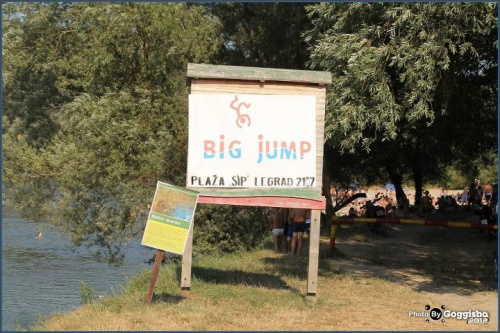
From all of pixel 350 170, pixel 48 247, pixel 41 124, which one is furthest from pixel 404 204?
pixel 41 124

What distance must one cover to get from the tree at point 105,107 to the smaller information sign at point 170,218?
227 inches

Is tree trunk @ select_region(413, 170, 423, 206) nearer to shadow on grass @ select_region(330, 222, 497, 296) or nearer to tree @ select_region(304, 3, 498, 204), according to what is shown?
shadow on grass @ select_region(330, 222, 497, 296)

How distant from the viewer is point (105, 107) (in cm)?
1703

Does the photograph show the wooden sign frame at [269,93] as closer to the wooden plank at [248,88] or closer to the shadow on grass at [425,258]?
the wooden plank at [248,88]

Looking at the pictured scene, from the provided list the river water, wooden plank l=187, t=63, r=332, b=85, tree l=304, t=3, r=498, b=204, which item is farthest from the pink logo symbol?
→ the river water

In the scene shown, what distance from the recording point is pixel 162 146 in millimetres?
17031

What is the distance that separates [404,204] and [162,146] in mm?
17857

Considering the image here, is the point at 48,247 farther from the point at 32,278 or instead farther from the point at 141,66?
the point at 141,66

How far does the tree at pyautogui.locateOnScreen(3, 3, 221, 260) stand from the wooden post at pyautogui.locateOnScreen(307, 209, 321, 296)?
5454 millimetres

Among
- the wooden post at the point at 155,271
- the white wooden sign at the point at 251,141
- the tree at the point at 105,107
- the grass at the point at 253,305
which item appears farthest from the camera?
the tree at the point at 105,107

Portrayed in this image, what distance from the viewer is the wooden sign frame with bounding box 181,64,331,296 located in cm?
1183

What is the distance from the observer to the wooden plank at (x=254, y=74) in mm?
11859

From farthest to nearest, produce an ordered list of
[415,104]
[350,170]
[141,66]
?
[350,170] < [141,66] < [415,104]

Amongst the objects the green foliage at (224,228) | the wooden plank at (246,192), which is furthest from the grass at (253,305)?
the green foliage at (224,228)
